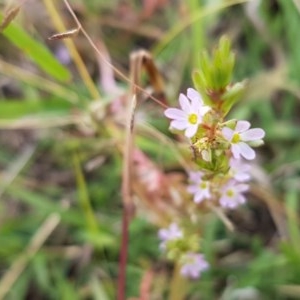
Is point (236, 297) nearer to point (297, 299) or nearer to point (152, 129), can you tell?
point (297, 299)

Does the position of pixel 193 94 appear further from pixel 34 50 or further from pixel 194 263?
pixel 34 50

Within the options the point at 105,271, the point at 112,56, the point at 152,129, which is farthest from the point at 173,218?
the point at 112,56

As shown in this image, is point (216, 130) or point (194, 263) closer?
point (216, 130)

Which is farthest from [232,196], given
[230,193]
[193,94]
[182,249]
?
[193,94]

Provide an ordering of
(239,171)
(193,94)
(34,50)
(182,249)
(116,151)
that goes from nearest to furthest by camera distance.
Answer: (193,94) < (239,171) < (182,249) < (34,50) < (116,151)

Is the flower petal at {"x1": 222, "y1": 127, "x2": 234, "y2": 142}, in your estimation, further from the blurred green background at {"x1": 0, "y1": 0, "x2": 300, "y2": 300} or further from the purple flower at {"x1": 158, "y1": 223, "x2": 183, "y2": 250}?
the blurred green background at {"x1": 0, "y1": 0, "x2": 300, "y2": 300}

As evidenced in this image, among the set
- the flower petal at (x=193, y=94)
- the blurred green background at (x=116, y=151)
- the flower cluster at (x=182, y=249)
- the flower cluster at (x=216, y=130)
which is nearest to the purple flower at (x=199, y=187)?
the flower cluster at (x=216, y=130)

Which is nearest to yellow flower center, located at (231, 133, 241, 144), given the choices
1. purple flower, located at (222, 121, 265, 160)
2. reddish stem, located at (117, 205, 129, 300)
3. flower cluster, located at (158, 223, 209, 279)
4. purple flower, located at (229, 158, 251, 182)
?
purple flower, located at (222, 121, 265, 160)
